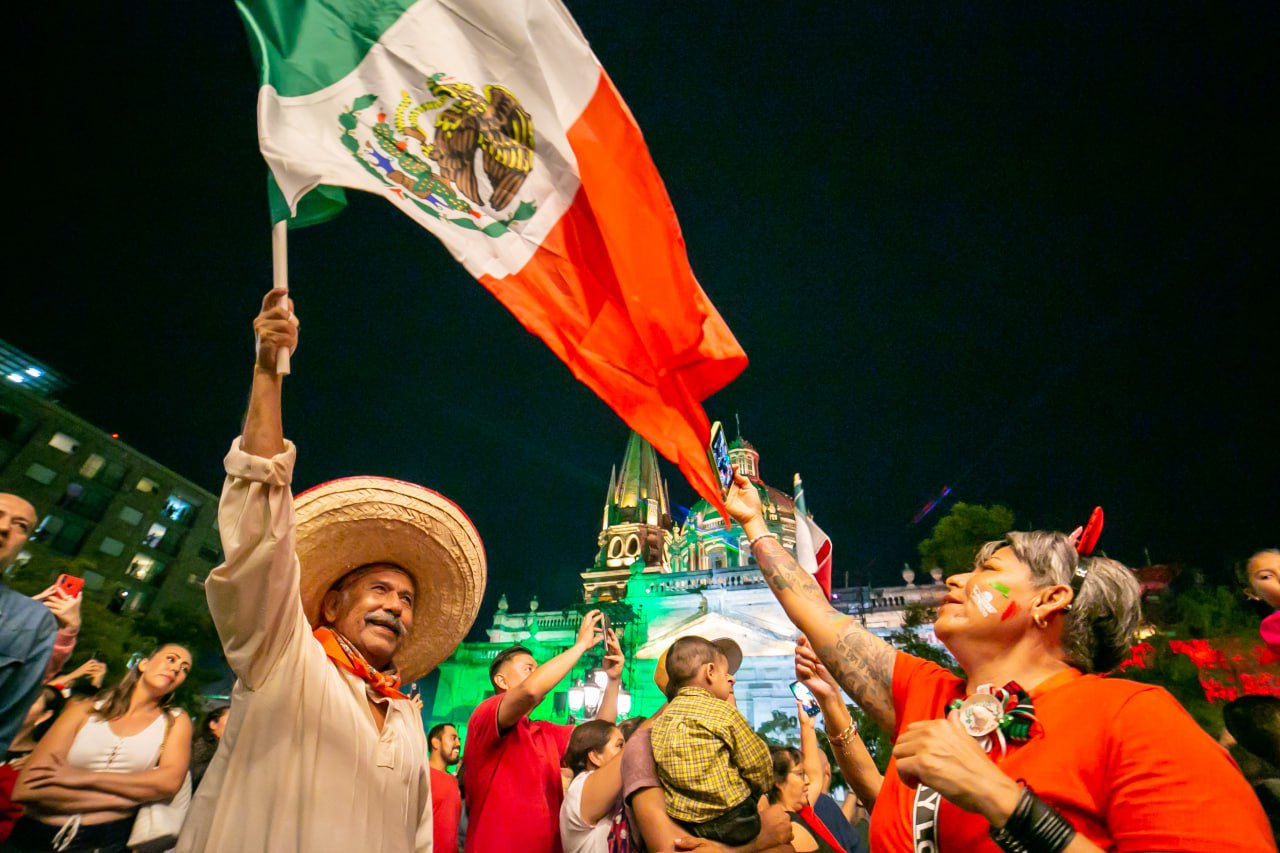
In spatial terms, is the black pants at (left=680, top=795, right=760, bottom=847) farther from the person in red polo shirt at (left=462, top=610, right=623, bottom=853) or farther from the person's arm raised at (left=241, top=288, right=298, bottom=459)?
the person's arm raised at (left=241, top=288, right=298, bottom=459)

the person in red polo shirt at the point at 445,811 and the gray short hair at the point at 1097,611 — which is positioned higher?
the gray short hair at the point at 1097,611

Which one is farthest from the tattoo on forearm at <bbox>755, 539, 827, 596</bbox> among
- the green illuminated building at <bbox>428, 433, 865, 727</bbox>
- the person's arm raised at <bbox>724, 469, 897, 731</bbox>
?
the green illuminated building at <bbox>428, 433, 865, 727</bbox>

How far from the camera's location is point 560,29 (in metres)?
4.02

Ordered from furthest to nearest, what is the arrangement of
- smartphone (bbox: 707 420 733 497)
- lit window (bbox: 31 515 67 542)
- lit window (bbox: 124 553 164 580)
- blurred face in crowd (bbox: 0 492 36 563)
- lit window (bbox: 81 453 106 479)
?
lit window (bbox: 124 553 164 580) → lit window (bbox: 81 453 106 479) → lit window (bbox: 31 515 67 542) → smartphone (bbox: 707 420 733 497) → blurred face in crowd (bbox: 0 492 36 563)

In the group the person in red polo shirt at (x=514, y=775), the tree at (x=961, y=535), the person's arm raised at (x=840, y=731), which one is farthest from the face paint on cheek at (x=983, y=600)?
the tree at (x=961, y=535)

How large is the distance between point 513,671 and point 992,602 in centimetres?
335

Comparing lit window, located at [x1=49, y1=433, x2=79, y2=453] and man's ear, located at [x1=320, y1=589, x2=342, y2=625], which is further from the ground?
lit window, located at [x1=49, y1=433, x2=79, y2=453]

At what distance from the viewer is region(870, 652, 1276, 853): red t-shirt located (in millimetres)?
1614

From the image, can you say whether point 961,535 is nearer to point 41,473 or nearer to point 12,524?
point 12,524

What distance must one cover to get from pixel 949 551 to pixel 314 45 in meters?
20.9

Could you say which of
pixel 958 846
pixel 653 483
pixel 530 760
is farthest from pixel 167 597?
pixel 958 846

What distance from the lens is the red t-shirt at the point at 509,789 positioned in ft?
12.8

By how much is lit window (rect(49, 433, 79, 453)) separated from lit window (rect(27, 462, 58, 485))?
131 cm

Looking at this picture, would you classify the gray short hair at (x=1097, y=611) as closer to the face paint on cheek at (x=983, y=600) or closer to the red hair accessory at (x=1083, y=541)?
the red hair accessory at (x=1083, y=541)
